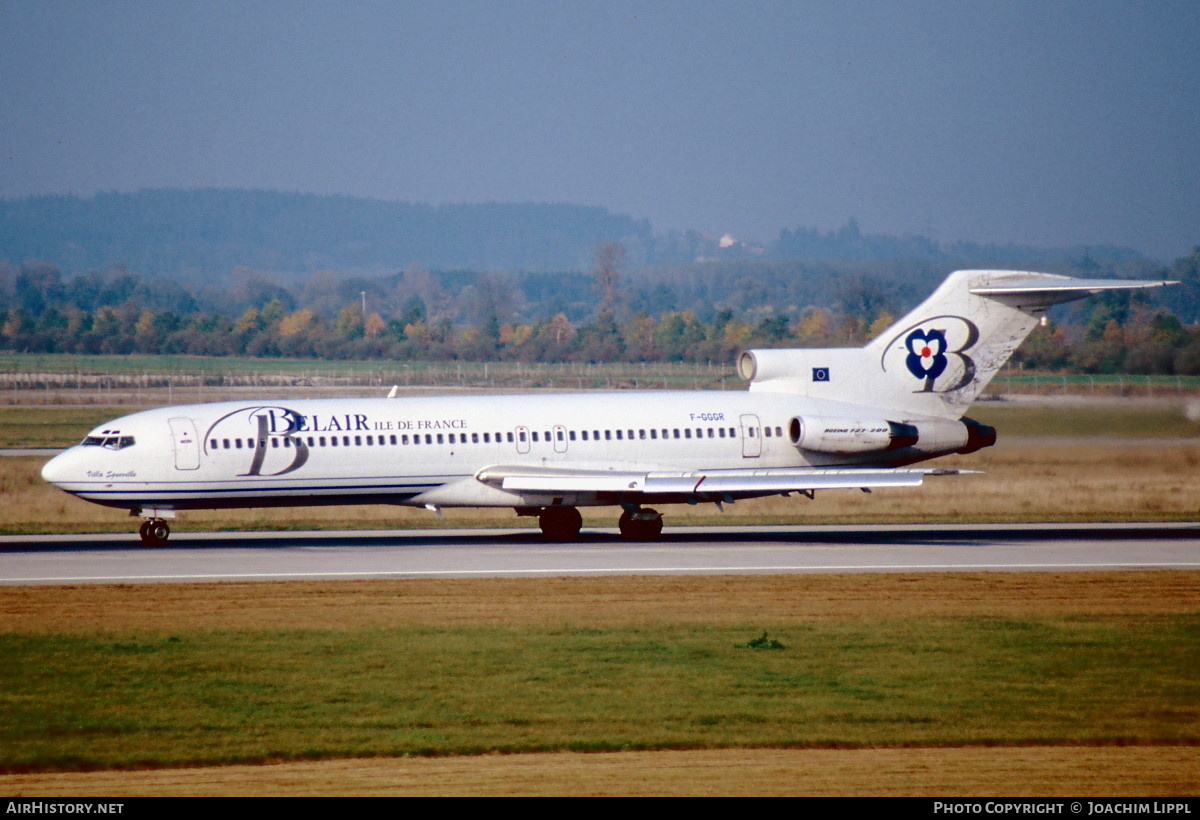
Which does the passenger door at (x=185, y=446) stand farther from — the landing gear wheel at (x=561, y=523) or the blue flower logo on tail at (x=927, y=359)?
the blue flower logo on tail at (x=927, y=359)

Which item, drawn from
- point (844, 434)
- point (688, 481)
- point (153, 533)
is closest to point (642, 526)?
point (688, 481)

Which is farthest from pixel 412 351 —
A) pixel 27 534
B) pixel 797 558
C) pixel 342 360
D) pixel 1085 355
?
pixel 797 558

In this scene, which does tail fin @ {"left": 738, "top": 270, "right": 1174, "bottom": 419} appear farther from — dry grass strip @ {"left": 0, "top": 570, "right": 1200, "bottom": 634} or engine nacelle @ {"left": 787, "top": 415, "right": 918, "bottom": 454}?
dry grass strip @ {"left": 0, "top": 570, "right": 1200, "bottom": 634}

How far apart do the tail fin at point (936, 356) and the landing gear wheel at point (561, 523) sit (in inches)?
249

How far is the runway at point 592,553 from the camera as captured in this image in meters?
28.9

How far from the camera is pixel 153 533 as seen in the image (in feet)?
112

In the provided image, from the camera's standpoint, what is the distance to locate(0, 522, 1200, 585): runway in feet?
94.8

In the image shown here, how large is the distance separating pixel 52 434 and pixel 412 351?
71.7 metres

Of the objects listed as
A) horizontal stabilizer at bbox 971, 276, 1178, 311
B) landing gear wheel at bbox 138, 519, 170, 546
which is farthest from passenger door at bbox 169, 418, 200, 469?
horizontal stabilizer at bbox 971, 276, 1178, 311

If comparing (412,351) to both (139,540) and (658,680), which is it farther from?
(658,680)

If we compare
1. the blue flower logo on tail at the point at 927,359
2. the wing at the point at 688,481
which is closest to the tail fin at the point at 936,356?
the blue flower logo on tail at the point at 927,359

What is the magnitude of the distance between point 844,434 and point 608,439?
598 cm

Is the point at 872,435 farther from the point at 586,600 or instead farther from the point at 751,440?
the point at 586,600

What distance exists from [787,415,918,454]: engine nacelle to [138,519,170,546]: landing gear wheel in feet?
51.0
